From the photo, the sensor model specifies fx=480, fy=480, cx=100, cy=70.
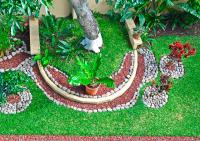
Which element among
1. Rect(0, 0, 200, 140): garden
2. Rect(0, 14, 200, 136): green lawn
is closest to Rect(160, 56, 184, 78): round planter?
Rect(0, 0, 200, 140): garden

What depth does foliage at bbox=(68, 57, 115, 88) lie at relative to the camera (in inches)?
448

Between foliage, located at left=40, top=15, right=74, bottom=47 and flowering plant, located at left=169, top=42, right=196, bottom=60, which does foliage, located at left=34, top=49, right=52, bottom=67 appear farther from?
flowering plant, located at left=169, top=42, right=196, bottom=60

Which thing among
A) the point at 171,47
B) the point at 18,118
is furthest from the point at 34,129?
the point at 171,47

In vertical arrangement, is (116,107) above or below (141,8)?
below

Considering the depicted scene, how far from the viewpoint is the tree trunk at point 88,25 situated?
11562mm

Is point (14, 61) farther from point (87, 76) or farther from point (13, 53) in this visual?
point (87, 76)

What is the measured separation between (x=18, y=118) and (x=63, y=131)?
1.14 metres

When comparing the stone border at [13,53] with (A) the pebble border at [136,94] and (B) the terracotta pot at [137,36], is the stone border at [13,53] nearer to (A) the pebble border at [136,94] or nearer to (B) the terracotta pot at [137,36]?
(A) the pebble border at [136,94]

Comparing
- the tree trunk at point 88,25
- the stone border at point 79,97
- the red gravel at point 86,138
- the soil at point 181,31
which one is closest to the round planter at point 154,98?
the stone border at point 79,97

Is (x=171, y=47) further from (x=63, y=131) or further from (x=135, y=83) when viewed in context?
(x=63, y=131)

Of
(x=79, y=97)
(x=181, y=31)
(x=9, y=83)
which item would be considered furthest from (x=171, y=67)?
(x=9, y=83)

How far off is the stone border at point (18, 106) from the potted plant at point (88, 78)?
4.04 ft

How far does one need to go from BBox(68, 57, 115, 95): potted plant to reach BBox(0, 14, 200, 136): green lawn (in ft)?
2.45

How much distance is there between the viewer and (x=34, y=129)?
1140 centimetres
